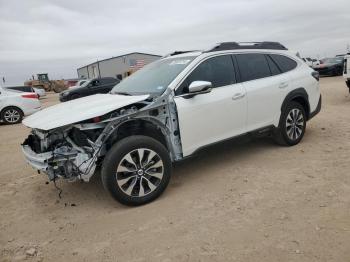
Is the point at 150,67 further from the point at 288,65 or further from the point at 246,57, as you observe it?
the point at 288,65

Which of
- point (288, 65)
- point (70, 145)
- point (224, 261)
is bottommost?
point (224, 261)

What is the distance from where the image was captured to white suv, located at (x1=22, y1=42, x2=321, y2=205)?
3865 mm

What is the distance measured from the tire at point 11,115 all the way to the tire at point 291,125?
1028 centimetres

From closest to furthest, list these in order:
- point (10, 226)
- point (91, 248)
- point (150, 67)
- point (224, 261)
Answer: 1. point (224, 261)
2. point (91, 248)
3. point (10, 226)
4. point (150, 67)

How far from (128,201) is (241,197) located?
4.25 feet

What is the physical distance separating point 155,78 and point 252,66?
1524mm

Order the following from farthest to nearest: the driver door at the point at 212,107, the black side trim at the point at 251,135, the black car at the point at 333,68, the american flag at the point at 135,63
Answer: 1. the american flag at the point at 135,63
2. the black car at the point at 333,68
3. the black side trim at the point at 251,135
4. the driver door at the point at 212,107

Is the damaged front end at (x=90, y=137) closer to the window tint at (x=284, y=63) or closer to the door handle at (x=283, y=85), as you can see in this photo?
the door handle at (x=283, y=85)

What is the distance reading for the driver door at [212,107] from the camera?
4336 mm

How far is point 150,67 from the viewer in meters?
5.45

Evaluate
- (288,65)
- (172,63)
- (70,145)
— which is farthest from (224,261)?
(288,65)

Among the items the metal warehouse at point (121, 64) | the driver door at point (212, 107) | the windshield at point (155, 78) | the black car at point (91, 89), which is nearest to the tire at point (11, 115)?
the black car at point (91, 89)

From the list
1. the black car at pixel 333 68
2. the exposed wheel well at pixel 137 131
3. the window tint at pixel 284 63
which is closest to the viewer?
the exposed wheel well at pixel 137 131

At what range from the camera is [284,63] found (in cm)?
579
